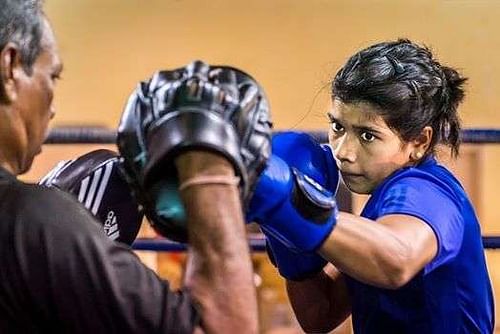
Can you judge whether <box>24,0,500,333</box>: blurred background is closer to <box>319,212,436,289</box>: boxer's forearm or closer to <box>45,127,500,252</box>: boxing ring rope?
<box>45,127,500,252</box>: boxing ring rope

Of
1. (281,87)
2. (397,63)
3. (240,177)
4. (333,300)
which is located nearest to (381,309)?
(333,300)

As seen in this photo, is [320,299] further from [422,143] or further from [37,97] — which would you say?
[37,97]

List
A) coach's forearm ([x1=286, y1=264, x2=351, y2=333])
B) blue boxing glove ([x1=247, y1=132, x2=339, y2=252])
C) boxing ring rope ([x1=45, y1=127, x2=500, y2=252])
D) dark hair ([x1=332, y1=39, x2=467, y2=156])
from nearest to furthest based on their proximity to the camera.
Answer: blue boxing glove ([x1=247, y1=132, x2=339, y2=252]), dark hair ([x1=332, y1=39, x2=467, y2=156]), coach's forearm ([x1=286, y1=264, x2=351, y2=333]), boxing ring rope ([x1=45, y1=127, x2=500, y2=252])

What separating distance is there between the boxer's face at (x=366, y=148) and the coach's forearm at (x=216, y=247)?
1.80ft

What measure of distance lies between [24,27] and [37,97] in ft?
0.21

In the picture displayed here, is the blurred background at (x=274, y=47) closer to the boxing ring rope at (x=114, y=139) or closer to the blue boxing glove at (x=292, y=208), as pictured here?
the boxing ring rope at (x=114, y=139)

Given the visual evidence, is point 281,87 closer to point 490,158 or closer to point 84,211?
point 490,158

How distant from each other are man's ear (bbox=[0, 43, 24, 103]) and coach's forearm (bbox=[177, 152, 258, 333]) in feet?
0.53

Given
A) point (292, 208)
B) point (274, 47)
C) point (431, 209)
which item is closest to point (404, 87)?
point (431, 209)

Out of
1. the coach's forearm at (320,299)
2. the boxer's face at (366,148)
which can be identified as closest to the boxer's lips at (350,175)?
the boxer's face at (366,148)

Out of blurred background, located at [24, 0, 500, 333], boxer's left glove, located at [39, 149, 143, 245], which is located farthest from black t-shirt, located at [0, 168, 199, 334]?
blurred background, located at [24, 0, 500, 333]

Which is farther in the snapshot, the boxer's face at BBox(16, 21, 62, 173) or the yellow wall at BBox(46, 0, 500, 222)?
the yellow wall at BBox(46, 0, 500, 222)

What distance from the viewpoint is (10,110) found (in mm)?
907

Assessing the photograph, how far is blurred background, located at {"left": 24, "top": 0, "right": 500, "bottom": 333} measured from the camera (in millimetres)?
4039
